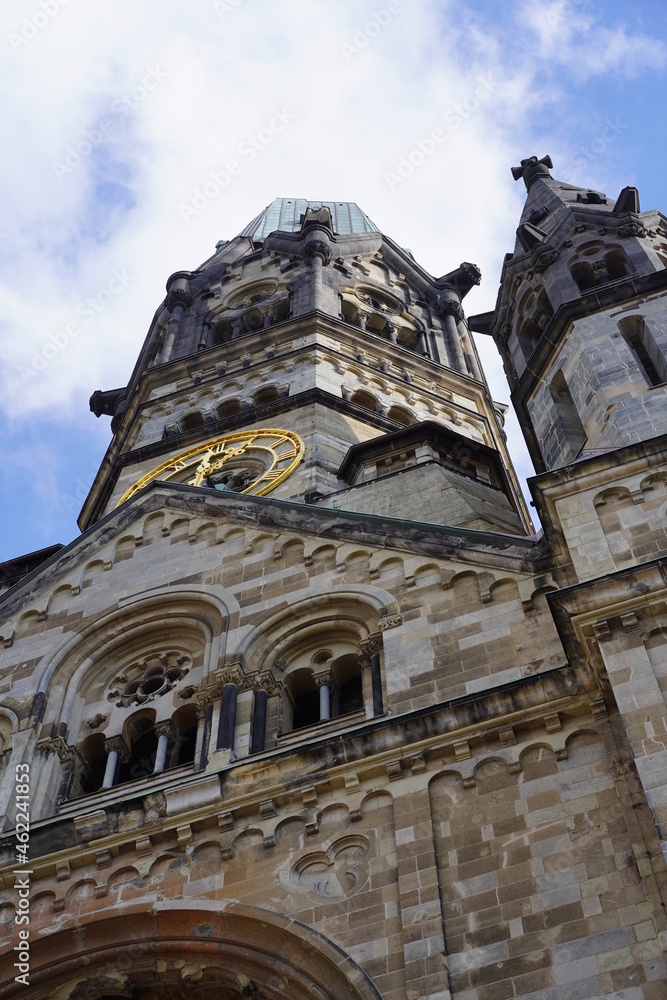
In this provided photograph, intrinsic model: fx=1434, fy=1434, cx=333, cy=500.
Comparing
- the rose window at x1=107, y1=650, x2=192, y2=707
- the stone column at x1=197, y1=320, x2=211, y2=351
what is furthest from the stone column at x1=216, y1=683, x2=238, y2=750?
the stone column at x1=197, y1=320, x2=211, y2=351

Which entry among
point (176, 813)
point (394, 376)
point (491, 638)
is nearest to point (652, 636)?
point (491, 638)

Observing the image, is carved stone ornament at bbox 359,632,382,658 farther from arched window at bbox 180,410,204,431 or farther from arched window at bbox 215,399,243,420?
arched window at bbox 180,410,204,431

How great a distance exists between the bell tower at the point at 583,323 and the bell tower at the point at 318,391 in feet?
6.09

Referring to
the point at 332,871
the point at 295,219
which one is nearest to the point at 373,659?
the point at 332,871

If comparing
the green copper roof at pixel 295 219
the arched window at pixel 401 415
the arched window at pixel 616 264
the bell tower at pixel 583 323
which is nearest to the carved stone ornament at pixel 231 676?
the bell tower at pixel 583 323

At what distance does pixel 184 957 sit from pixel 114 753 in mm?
3518

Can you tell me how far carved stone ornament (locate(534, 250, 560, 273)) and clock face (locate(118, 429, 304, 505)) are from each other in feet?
17.4

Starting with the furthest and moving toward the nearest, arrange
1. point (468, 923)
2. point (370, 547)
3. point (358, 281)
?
point (358, 281)
point (370, 547)
point (468, 923)

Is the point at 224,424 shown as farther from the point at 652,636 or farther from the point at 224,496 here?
the point at 652,636

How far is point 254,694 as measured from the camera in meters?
14.1

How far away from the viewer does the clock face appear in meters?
25.1

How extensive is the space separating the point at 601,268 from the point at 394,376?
8.13 meters

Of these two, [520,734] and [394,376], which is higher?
[394,376]

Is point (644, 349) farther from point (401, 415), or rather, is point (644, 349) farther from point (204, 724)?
point (401, 415)
